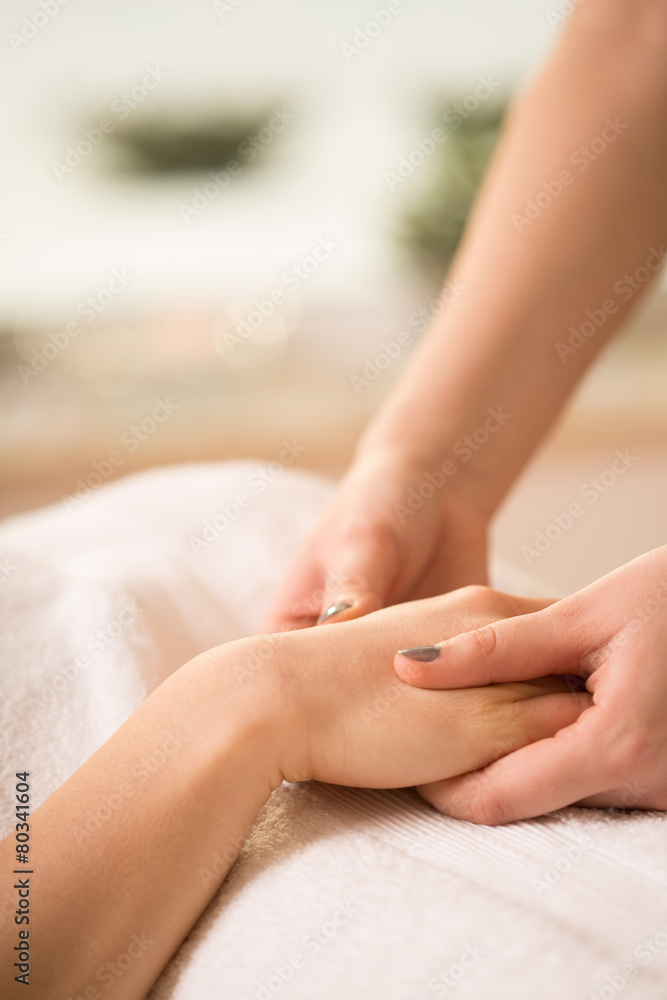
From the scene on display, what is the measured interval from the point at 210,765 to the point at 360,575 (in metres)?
0.27

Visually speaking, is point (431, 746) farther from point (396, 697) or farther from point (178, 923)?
point (178, 923)

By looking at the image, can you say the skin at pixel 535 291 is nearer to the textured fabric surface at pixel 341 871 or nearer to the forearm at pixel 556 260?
the forearm at pixel 556 260

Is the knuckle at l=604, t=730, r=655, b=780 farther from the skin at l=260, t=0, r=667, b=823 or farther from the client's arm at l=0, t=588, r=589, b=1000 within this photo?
the skin at l=260, t=0, r=667, b=823

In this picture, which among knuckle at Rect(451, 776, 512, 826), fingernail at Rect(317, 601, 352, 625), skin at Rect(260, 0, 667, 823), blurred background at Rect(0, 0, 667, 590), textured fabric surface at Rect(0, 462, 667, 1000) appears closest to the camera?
textured fabric surface at Rect(0, 462, 667, 1000)

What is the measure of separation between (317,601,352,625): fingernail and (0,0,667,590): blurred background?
1.57 meters

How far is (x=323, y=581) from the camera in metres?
0.72

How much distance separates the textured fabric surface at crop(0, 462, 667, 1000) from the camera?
1.18 feet

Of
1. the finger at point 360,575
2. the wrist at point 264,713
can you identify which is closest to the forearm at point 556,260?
the finger at point 360,575

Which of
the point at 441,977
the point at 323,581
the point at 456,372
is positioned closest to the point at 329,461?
the point at 456,372

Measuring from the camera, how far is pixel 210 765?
0.46 metres

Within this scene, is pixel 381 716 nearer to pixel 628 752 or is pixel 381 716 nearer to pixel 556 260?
pixel 628 752

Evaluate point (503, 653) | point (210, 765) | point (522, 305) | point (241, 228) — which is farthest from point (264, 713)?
point (241, 228)

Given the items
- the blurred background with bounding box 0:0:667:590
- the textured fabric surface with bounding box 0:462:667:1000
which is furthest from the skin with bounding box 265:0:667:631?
the blurred background with bounding box 0:0:667:590

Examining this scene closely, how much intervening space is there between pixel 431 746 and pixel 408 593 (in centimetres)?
33
